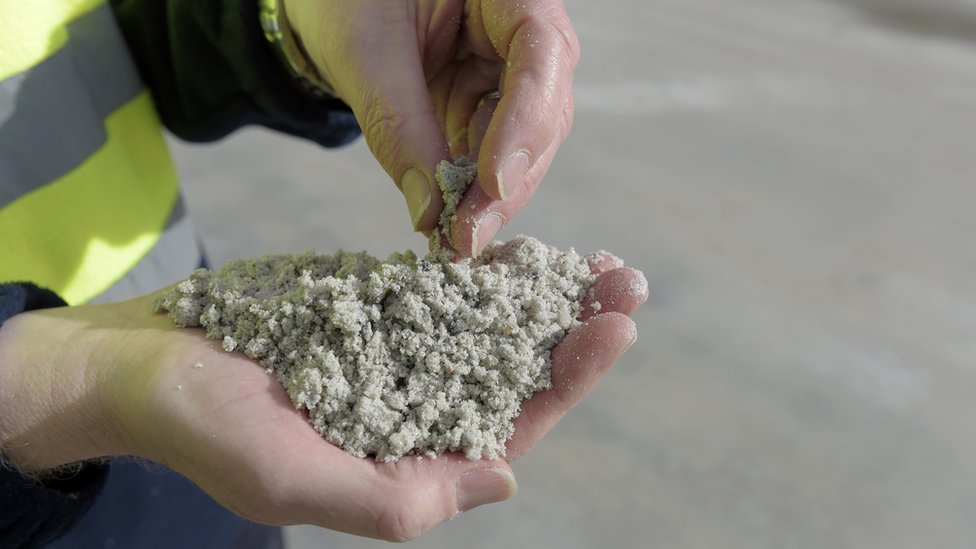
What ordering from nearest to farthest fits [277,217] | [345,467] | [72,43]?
[345,467] → [72,43] → [277,217]

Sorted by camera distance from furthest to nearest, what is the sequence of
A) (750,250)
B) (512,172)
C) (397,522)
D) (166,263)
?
(750,250)
(166,263)
(512,172)
(397,522)

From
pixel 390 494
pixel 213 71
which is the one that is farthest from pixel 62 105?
pixel 390 494

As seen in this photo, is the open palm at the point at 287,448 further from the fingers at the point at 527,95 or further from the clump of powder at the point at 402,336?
the fingers at the point at 527,95

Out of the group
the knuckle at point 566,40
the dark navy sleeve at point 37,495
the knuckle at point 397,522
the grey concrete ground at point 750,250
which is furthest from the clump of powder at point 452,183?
the grey concrete ground at point 750,250

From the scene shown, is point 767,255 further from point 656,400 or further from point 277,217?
point 277,217

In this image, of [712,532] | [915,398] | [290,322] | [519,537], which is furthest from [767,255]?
[290,322]

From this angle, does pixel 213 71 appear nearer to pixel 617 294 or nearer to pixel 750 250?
pixel 617 294
